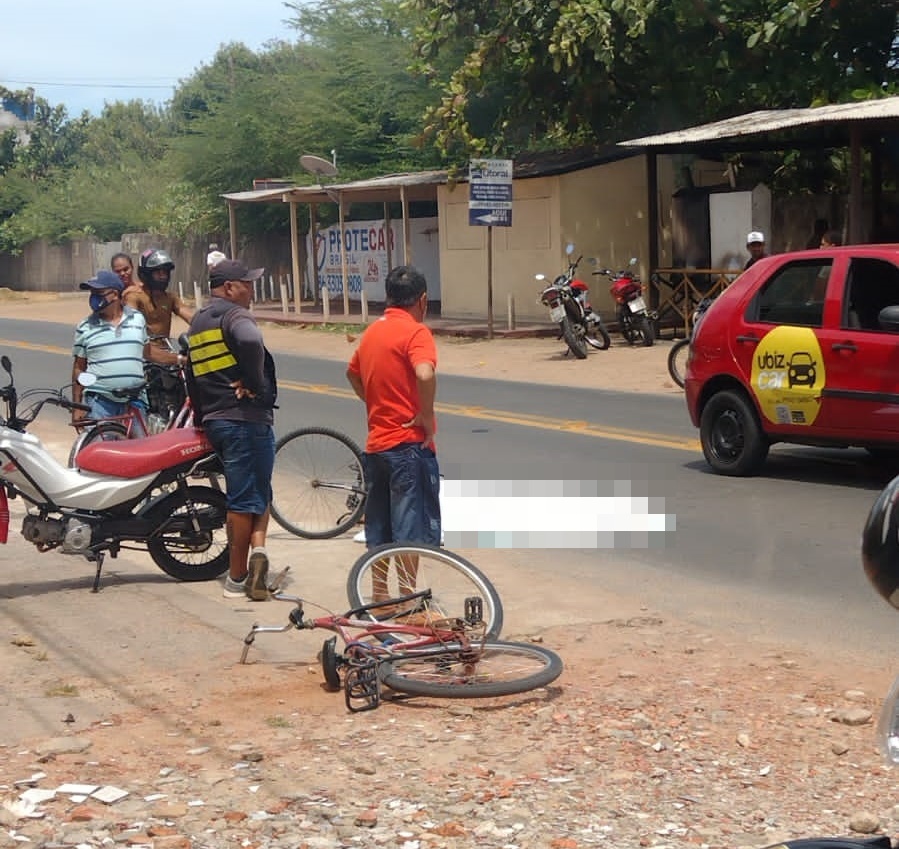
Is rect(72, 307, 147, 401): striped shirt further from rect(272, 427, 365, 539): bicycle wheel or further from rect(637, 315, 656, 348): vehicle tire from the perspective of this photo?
rect(637, 315, 656, 348): vehicle tire

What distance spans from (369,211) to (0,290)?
78.9ft

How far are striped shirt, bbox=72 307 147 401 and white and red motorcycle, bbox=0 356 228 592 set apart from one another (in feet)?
6.11

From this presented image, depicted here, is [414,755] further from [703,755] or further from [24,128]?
[24,128]

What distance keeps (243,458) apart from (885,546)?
516 centimetres

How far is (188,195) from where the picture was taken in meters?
49.2

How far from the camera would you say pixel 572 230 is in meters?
27.1

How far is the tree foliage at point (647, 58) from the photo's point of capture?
23688 mm

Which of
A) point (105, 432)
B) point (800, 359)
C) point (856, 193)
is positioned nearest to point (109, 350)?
point (105, 432)

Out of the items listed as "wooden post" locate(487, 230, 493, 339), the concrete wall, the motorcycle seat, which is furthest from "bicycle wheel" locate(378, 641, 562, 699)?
the concrete wall

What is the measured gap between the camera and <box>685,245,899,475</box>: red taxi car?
10.5 meters

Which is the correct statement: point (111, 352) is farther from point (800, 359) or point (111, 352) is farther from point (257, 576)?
point (800, 359)

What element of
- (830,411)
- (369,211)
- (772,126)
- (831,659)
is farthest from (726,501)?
(369,211)

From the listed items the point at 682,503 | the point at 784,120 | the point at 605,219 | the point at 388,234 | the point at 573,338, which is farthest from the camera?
the point at 388,234

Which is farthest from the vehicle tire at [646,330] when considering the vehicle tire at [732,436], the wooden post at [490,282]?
the vehicle tire at [732,436]
